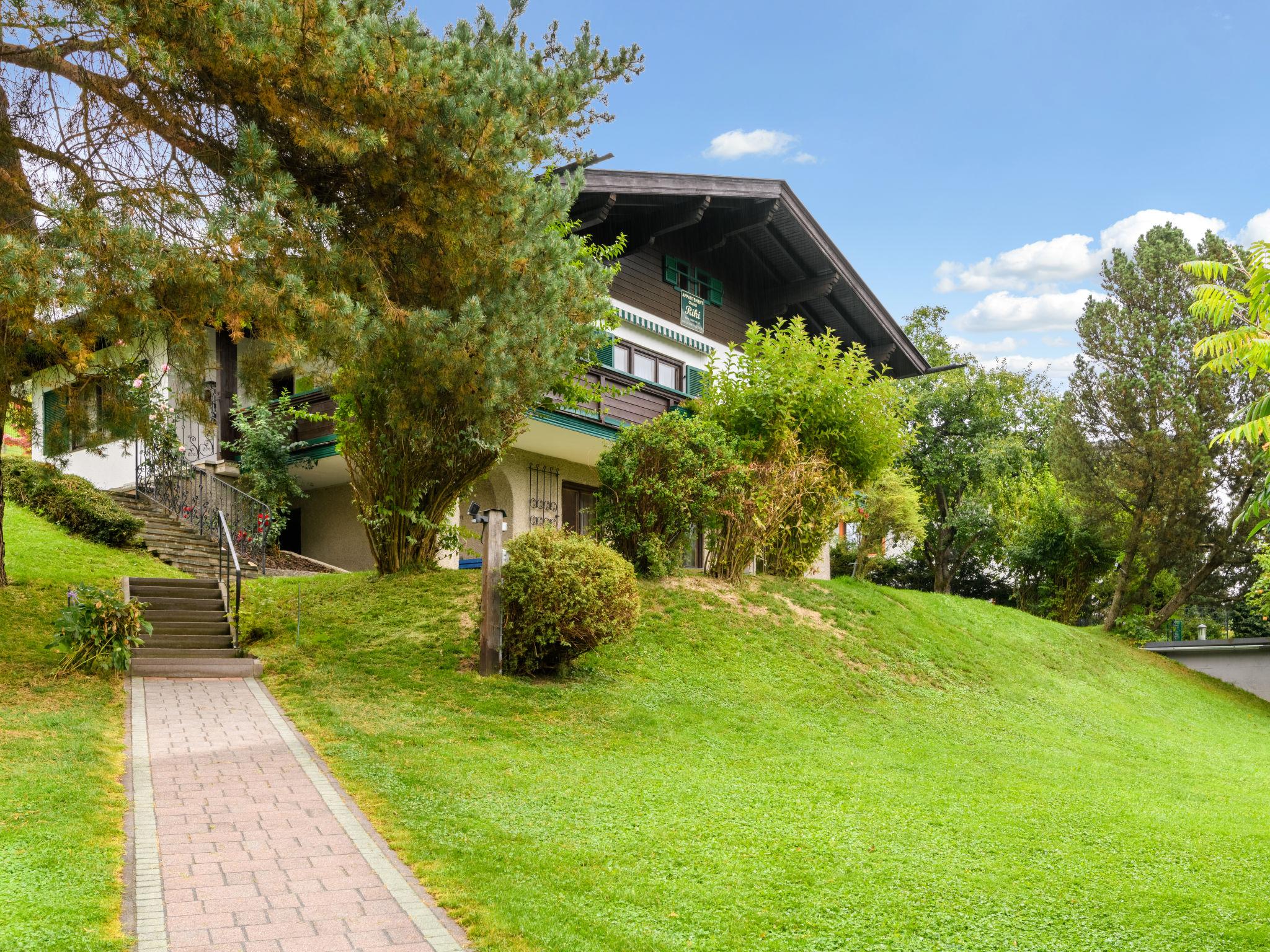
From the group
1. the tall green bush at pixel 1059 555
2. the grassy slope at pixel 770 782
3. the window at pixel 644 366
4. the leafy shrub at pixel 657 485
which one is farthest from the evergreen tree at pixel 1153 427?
the leafy shrub at pixel 657 485

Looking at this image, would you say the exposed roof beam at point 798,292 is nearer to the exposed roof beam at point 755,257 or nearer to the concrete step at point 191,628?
the exposed roof beam at point 755,257

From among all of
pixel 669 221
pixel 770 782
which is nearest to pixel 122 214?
pixel 770 782

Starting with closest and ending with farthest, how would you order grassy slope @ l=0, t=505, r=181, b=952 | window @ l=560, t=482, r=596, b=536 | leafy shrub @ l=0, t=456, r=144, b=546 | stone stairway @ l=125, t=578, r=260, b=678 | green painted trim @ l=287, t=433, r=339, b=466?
1. grassy slope @ l=0, t=505, r=181, b=952
2. stone stairway @ l=125, t=578, r=260, b=678
3. leafy shrub @ l=0, t=456, r=144, b=546
4. green painted trim @ l=287, t=433, r=339, b=466
5. window @ l=560, t=482, r=596, b=536

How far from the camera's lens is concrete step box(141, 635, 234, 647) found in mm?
12719

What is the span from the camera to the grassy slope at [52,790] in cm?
533

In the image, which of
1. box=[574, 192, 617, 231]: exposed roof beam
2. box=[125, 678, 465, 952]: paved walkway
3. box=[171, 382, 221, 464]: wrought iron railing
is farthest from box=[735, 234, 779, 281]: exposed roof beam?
Answer: box=[125, 678, 465, 952]: paved walkway

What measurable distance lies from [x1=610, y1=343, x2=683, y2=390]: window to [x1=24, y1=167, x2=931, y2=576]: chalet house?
0.03 meters

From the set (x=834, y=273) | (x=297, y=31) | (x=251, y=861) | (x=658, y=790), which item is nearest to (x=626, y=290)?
(x=834, y=273)

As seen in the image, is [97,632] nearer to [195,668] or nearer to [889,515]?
[195,668]

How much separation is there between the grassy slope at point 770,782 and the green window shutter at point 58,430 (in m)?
3.44

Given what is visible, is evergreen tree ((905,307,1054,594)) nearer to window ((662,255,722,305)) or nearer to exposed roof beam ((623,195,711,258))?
window ((662,255,722,305))

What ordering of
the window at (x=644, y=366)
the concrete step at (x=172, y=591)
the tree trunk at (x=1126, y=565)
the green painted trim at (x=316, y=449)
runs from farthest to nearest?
the tree trunk at (x=1126, y=565)
the window at (x=644, y=366)
the green painted trim at (x=316, y=449)
the concrete step at (x=172, y=591)

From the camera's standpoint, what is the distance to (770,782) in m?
9.41

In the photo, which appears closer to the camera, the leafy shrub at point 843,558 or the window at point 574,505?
the window at point 574,505
